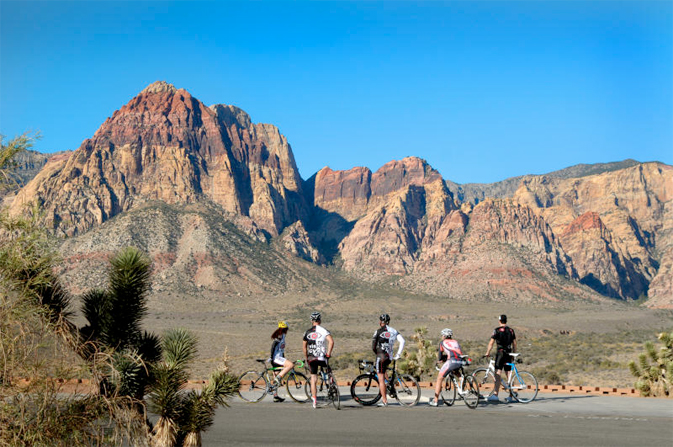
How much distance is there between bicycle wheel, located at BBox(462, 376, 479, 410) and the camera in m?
14.4

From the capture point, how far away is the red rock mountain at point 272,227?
120 metres

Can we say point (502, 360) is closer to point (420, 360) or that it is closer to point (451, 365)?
point (451, 365)

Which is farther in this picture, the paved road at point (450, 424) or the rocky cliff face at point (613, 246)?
the rocky cliff face at point (613, 246)

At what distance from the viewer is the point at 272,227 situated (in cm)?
16475

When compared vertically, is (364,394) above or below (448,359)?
below

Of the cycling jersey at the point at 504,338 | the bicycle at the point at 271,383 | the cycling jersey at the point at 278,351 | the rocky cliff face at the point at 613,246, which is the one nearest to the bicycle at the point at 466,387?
the cycling jersey at the point at 504,338

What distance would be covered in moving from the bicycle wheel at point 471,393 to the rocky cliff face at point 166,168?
397 ft

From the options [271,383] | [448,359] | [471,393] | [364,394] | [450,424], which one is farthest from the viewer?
[271,383]

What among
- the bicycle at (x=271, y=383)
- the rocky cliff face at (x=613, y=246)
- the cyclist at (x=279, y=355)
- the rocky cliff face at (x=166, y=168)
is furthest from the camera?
the rocky cliff face at (x=613, y=246)

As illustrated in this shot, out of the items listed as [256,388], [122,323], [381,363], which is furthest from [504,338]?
[122,323]

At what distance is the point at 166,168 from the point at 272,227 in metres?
30.7

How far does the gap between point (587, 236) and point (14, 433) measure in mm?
177058

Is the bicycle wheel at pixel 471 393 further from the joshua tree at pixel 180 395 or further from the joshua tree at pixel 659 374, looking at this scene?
the joshua tree at pixel 180 395

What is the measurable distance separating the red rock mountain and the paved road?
98.2m
